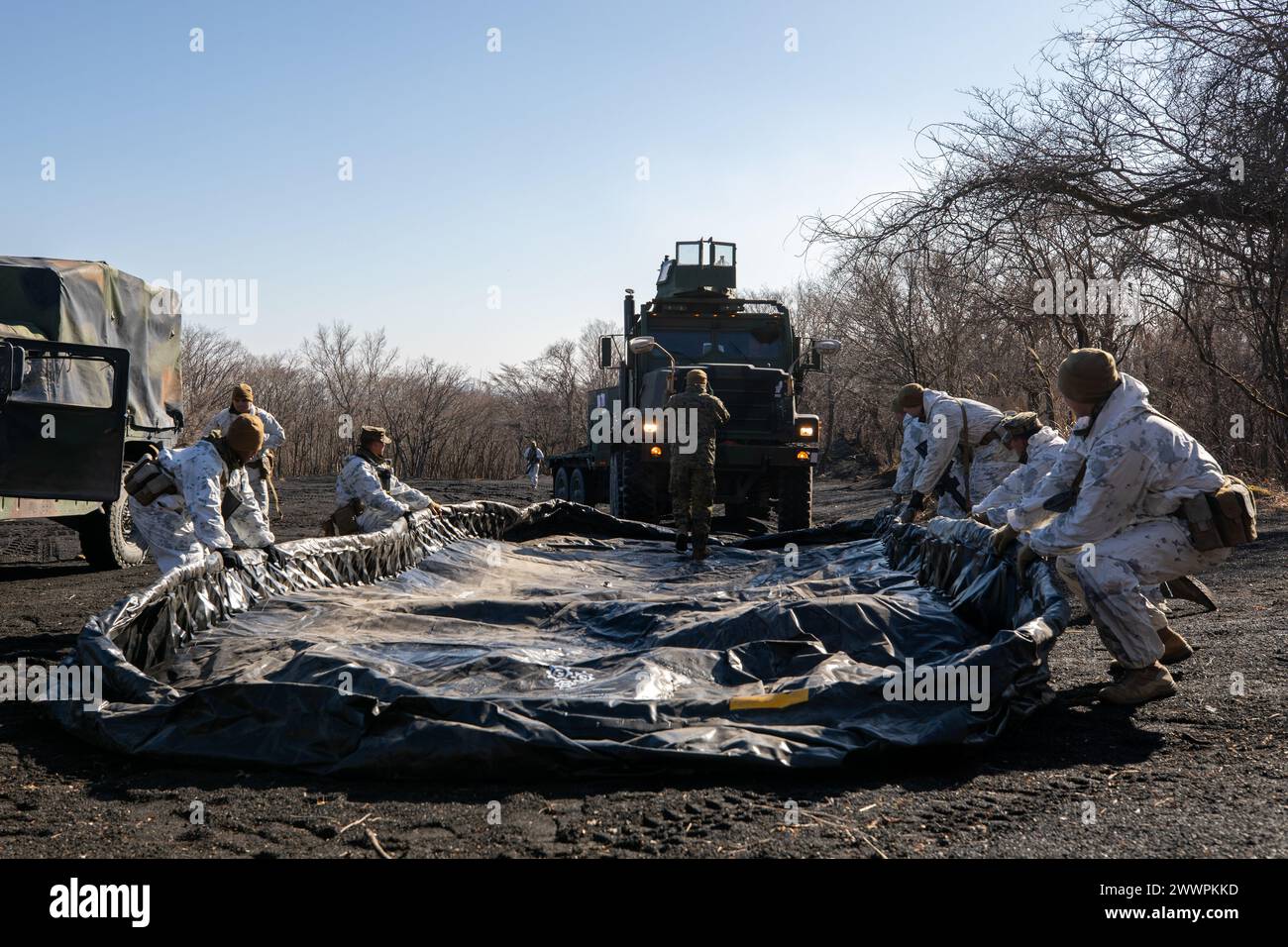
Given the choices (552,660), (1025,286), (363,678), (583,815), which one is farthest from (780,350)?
(583,815)

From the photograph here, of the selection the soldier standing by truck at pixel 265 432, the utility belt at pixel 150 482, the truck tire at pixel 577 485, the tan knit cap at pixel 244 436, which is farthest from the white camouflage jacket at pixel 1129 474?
the truck tire at pixel 577 485

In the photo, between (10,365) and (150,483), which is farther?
(10,365)

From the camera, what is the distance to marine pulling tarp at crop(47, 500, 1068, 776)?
13.6 feet

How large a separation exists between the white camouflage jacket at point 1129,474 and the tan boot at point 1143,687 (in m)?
0.64

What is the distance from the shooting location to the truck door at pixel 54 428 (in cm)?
914

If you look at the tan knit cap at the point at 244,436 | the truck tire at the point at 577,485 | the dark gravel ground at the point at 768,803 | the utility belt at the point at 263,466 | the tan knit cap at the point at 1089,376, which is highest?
the tan knit cap at the point at 1089,376

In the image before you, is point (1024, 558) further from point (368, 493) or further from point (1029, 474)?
point (368, 493)

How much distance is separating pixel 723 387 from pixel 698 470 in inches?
126

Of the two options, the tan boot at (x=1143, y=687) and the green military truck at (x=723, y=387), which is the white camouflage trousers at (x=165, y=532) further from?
the green military truck at (x=723, y=387)

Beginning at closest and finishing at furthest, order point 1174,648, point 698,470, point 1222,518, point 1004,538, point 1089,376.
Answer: point 1222,518 → point 1089,376 → point 1174,648 → point 1004,538 → point 698,470

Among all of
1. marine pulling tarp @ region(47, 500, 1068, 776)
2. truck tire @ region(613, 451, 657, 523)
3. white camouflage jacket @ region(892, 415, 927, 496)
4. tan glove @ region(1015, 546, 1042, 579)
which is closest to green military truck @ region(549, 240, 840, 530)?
truck tire @ region(613, 451, 657, 523)

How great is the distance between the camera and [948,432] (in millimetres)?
9703

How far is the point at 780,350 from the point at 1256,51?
6.42 m

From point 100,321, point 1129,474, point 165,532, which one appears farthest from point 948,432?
point 100,321
